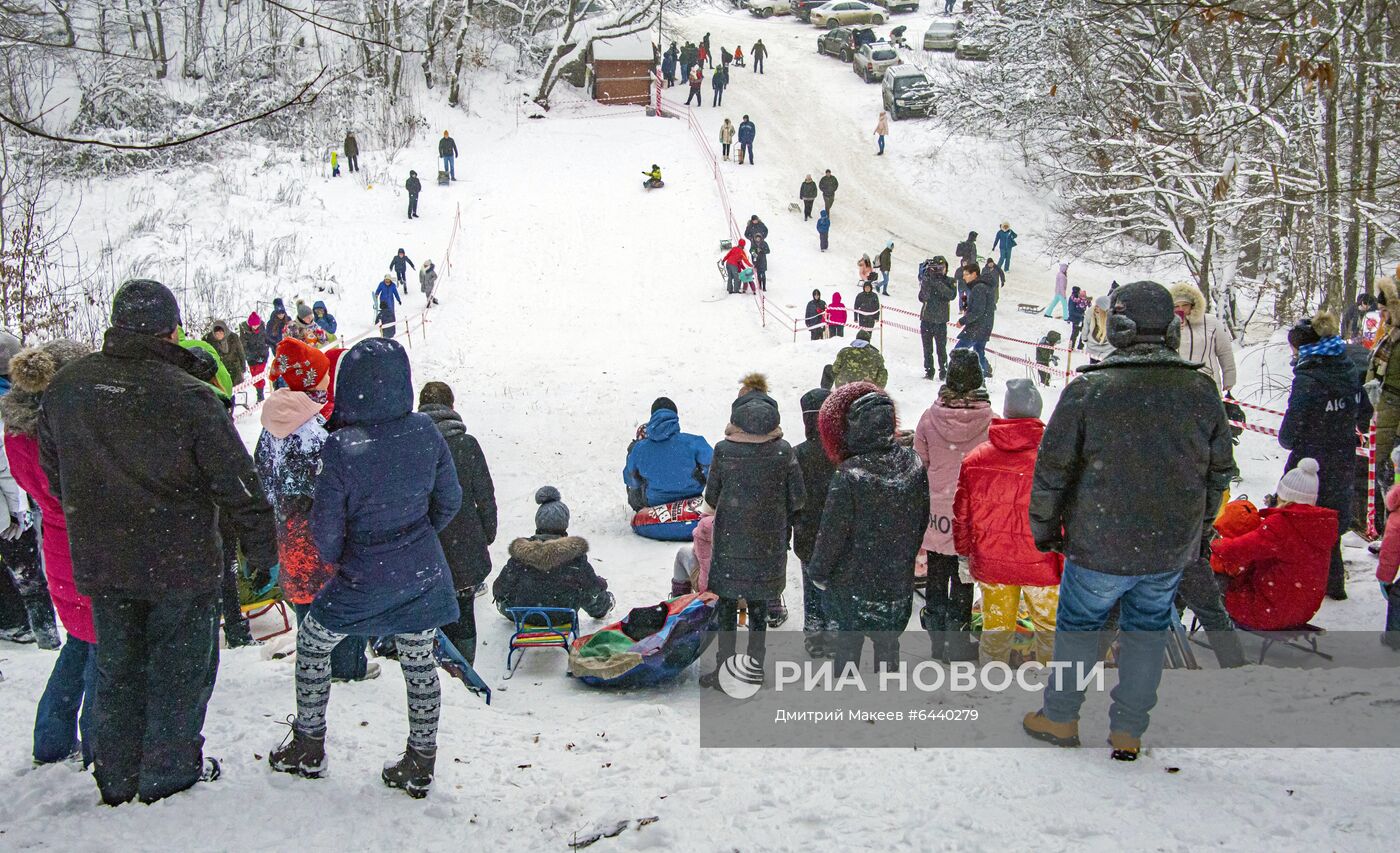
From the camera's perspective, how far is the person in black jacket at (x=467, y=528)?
19.4 feet

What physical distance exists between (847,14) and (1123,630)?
147ft

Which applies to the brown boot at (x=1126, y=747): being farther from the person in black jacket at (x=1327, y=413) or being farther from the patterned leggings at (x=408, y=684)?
the person in black jacket at (x=1327, y=413)

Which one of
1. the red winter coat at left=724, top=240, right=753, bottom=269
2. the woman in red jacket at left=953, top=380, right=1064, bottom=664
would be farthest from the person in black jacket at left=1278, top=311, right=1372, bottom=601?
the red winter coat at left=724, top=240, right=753, bottom=269

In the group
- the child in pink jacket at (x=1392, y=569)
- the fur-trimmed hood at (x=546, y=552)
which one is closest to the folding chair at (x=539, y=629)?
the fur-trimmed hood at (x=546, y=552)

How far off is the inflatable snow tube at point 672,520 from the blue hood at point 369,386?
540 centimetres

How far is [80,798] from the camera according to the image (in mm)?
3695

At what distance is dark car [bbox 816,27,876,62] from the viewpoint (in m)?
40.0

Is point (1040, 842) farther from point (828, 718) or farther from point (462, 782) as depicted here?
point (462, 782)

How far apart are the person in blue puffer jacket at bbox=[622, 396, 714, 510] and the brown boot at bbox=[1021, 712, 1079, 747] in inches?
198

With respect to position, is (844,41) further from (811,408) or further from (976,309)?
(811,408)

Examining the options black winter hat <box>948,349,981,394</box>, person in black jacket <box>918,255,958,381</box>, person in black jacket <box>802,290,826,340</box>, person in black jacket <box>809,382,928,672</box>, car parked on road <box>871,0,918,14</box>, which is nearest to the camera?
person in black jacket <box>809,382,928,672</box>

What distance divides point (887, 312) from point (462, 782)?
710 inches

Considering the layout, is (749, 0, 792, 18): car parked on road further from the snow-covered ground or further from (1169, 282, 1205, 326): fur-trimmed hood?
(1169, 282, 1205, 326): fur-trimmed hood

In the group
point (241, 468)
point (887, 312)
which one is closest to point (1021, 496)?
point (241, 468)
